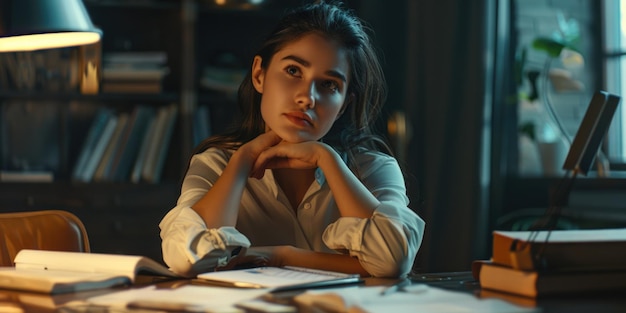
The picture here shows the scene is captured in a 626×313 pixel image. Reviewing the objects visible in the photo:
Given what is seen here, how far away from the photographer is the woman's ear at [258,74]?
80.3 inches

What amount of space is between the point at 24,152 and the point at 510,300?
3.08 metres

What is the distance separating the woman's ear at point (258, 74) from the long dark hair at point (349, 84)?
0.04ft

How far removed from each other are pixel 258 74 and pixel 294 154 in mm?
297

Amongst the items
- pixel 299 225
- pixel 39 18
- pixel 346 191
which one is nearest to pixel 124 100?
pixel 299 225

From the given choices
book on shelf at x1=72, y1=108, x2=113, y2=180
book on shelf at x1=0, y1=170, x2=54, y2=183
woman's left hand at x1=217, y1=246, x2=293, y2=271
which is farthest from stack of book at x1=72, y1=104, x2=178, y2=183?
woman's left hand at x1=217, y1=246, x2=293, y2=271

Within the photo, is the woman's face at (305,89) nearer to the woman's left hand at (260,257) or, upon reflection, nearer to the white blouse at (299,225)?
the white blouse at (299,225)

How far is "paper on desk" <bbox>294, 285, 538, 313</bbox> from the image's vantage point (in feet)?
3.64

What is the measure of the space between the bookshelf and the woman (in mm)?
1651

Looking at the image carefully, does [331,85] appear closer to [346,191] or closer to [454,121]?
[346,191]

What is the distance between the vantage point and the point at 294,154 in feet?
6.02

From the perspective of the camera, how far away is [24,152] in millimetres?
3867

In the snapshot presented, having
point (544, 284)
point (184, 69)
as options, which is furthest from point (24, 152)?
point (544, 284)

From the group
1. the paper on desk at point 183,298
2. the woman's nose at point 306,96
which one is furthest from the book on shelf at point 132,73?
the paper on desk at point 183,298

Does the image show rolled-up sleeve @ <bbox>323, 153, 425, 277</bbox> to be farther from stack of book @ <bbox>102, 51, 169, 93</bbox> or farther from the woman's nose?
stack of book @ <bbox>102, 51, 169, 93</bbox>
